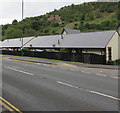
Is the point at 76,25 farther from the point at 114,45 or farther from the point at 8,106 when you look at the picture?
the point at 8,106

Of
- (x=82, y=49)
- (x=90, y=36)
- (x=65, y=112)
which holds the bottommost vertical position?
(x=65, y=112)

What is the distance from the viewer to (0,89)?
10.2 m

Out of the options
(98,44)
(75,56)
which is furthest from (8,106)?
(98,44)

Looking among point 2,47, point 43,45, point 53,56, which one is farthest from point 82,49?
point 2,47

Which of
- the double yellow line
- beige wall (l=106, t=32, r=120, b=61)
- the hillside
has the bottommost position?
the double yellow line

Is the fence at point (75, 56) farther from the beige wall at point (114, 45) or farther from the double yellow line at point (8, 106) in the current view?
the double yellow line at point (8, 106)

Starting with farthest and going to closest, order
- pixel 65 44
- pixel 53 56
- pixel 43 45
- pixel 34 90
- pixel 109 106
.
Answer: pixel 43 45
pixel 65 44
pixel 53 56
pixel 34 90
pixel 109 106

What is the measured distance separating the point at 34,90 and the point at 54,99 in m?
2.14

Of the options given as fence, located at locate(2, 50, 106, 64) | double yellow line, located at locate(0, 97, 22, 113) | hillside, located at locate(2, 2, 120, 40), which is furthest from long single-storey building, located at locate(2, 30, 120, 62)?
hillside, located at locate(2, 2, 120, 40)

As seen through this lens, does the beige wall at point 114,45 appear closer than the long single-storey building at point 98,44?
No

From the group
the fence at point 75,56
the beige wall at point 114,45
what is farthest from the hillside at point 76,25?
the beige wall at point 114,45

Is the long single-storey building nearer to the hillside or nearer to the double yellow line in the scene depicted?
the double yellow line

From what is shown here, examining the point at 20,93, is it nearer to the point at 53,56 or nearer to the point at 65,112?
the point at 65,112

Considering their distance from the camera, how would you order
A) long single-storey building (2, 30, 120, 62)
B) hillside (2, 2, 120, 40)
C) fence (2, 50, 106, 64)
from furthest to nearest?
hillside (2, 2, 120, 40) → long single-storey building (2, 30, 120, 62) → fence (2, 50, 106, 64)
